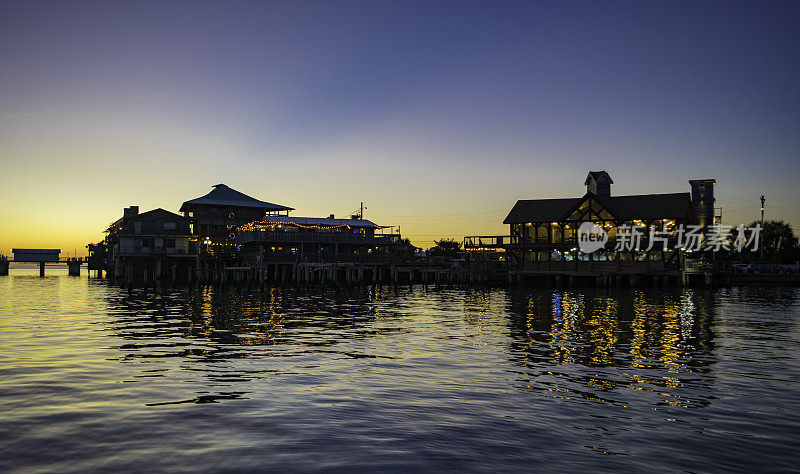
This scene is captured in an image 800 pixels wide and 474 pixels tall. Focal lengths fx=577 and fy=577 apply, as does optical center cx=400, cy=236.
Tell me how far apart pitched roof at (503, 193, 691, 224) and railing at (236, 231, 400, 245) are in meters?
15.5

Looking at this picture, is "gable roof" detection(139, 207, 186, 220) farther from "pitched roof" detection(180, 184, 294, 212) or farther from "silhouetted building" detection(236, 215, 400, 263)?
"silhouetted building" detection(236, 215, 400, 263)

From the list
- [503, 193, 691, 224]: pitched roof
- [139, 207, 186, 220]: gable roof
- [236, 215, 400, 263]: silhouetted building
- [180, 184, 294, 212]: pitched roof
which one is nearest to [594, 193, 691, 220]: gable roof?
[503, 193, 691, 224]: pitched roof

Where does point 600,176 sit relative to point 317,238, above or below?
above

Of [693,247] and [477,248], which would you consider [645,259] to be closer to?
[693,247]

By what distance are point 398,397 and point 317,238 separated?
5868cm

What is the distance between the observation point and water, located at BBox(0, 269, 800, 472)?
8.18 meters

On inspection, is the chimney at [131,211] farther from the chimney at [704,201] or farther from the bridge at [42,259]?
the chimney at [704,201]

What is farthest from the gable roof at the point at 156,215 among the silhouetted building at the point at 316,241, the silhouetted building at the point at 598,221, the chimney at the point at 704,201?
the chimney at the point at 704,201

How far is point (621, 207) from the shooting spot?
63000mm

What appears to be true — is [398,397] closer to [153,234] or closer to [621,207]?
[621,207]

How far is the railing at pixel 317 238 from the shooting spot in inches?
2682

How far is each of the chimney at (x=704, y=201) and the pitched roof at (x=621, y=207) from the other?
202 inches

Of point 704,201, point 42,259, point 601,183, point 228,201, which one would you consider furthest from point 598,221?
point 42,259

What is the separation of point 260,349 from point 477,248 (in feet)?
170
